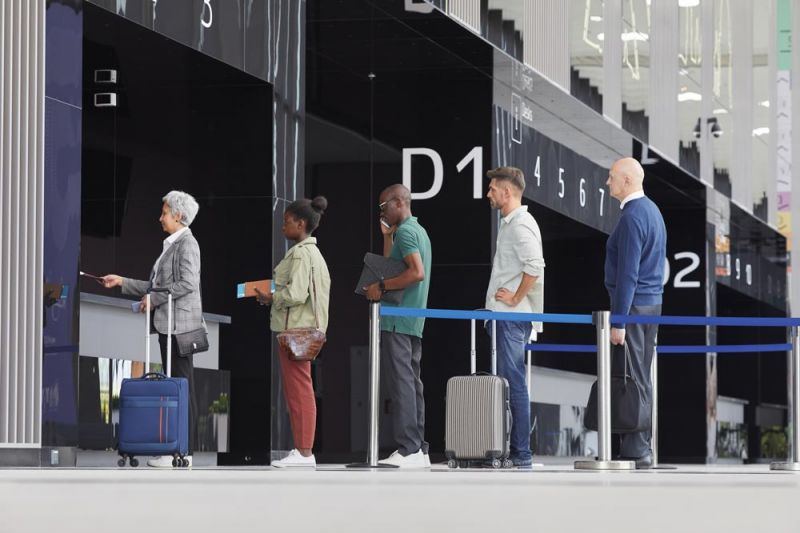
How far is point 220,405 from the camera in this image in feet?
43.2

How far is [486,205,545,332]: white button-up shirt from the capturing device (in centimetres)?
1012

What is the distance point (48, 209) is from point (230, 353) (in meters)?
3.97

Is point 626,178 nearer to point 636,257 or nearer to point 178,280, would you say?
point 636,257

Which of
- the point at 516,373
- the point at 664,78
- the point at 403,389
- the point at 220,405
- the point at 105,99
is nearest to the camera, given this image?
the point at 516,373

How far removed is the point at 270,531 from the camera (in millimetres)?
4023

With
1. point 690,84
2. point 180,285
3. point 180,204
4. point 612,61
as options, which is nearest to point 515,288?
point 180,285

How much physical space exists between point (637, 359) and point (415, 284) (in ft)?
4.83

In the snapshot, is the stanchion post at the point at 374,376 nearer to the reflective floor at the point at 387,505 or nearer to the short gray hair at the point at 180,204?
the short gray hair at the point at 180,204

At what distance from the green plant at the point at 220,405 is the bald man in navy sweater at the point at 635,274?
4033mm

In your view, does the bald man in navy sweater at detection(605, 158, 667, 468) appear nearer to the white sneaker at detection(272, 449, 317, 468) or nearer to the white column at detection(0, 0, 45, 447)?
the white sneaker at detection(272, 449, 317, 468)

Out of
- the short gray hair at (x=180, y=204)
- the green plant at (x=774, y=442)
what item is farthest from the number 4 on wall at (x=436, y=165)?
the green plant at (x=774, y=442)

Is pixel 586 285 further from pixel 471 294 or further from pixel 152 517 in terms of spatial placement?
pixel 152 517

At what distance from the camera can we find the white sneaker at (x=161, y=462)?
10.1 m

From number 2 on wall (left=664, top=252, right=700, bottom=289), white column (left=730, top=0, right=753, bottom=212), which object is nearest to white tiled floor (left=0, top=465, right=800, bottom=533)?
number 2 on wall (left=664, top=252, right=700, bottom=289)
